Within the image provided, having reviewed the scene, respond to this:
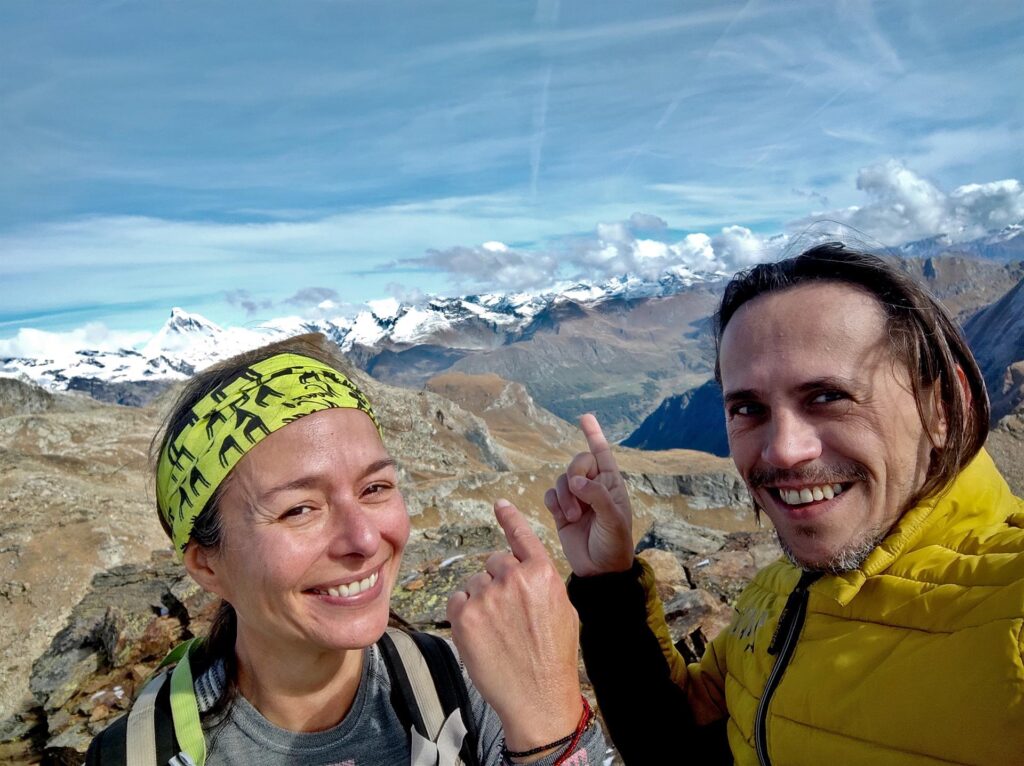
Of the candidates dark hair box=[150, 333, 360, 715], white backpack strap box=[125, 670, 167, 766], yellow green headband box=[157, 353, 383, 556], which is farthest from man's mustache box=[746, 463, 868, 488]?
white backpack strap box=[125, 670, 167, 766]

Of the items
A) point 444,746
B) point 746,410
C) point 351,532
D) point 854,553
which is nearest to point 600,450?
Result: point 746,410

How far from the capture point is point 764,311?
164 inches

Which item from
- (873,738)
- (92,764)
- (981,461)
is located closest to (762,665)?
(873,738)

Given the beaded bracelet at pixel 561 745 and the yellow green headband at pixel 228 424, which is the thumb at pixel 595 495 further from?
the beaded bracelet at pixel 561 745

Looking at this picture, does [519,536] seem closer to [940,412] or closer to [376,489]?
[376,489]

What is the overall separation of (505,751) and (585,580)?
102 inches

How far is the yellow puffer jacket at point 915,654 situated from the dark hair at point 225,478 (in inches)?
148

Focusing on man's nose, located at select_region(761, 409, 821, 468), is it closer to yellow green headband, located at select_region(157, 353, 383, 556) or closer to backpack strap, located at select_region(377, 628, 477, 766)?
backpack strap, located at select_region(377, 628, 477, 766)

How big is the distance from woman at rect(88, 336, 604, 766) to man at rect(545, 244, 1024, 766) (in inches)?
75.2

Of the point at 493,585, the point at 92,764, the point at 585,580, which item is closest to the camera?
the point at 493,585

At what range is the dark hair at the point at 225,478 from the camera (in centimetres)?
405

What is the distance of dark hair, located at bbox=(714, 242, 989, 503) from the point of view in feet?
12.8

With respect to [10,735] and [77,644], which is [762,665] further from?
[77,644]

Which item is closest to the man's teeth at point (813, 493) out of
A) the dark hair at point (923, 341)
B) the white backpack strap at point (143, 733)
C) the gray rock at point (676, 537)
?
the dark hair at point (923, 341)
